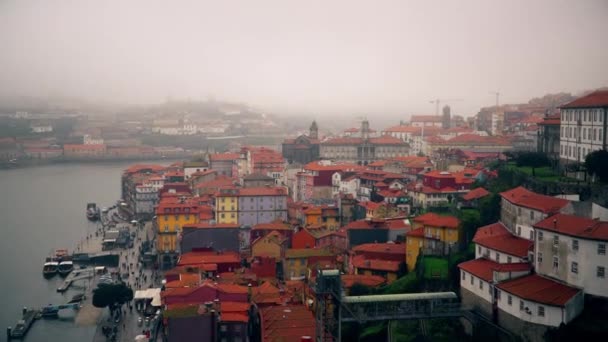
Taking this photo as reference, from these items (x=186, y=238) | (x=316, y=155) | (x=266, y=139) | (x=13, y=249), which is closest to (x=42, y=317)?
(x=186, y=238)

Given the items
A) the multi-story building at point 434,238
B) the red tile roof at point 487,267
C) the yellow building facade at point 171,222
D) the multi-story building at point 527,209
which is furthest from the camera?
the yellow building facade at point 171,222

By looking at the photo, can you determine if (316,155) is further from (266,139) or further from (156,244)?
(266,139)

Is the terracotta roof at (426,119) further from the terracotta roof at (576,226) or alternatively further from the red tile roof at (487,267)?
the terracotta roof at (576,226)

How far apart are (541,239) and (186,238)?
614 cm

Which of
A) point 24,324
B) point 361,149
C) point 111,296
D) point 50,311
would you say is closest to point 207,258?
point 111,296

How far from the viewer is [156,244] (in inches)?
470

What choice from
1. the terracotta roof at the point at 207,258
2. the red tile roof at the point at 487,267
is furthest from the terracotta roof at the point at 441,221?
the terracotta roof at the point at 207,258

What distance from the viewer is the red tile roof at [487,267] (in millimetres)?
5309

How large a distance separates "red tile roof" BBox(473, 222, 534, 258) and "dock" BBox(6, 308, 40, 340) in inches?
208

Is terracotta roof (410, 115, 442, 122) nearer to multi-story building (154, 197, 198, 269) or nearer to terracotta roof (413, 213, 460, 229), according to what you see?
multi-story building (154, 197, 198, 269)

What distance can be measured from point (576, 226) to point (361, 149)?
45.1ft

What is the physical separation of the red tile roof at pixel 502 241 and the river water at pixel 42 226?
180 inches

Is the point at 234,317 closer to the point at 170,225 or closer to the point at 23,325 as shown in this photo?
the point at 23,325

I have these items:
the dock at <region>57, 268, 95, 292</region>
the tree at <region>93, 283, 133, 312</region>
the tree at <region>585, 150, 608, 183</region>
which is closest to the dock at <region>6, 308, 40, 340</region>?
the tree at <region>93, 283, 133, 312</region>
